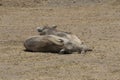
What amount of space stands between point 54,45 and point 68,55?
1.49 ft

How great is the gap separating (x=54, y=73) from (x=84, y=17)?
30.0ft

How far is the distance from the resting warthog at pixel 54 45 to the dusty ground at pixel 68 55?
0.18 metres

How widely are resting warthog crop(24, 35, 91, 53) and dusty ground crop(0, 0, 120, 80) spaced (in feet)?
0.60

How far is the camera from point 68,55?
38.5 ft

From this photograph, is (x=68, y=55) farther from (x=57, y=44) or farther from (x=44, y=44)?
(x=44, y=44)

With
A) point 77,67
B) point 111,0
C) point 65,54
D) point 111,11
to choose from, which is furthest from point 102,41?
point 111,0

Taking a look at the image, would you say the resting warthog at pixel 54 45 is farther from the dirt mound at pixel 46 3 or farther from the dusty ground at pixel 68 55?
the dirt mound at pixel 46 3

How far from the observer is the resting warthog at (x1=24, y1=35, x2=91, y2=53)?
1187 cm

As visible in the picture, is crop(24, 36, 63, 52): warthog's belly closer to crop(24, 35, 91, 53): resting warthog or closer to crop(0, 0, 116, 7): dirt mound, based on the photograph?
crop(24, 35, 91, 53): resting warthog

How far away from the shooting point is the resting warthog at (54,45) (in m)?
11.9

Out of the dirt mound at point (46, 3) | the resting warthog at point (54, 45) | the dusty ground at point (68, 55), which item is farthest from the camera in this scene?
the dirt mound at point (46, 3)

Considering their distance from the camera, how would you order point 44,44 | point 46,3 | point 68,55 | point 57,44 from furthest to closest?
point 46,3, point 44,44, point 57,44, point 68,55

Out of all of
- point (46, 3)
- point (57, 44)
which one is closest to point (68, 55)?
point (57, 44)

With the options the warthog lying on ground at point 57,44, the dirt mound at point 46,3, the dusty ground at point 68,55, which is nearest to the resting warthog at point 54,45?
the warthog lying on ground at point 57,44
